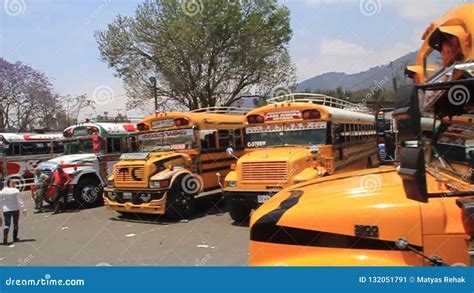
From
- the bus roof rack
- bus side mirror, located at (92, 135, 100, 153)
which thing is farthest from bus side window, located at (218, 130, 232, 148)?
bus side mirror, located at (92, 135, 100, 153)

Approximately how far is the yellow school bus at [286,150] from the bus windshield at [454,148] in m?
4.66

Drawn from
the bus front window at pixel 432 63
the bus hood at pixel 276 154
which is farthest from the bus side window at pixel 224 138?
the bus front window at pixel 432 63

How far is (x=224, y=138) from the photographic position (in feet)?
38.7

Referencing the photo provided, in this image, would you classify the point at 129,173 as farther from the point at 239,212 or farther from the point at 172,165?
the point at 239,212

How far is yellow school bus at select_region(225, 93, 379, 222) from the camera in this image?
26.7 feet

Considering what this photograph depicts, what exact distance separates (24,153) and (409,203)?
20138 millimetres

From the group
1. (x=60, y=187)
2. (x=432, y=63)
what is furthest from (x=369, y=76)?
(x=432, y=63)

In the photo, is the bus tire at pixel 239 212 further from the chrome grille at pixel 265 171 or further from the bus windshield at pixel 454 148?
the bus windshield at pixel 454 148

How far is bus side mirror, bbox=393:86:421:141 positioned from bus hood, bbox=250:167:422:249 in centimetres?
54

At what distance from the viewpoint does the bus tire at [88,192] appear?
12.6 m

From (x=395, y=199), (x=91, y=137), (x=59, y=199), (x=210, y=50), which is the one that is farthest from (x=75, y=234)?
(x=210, y=50)

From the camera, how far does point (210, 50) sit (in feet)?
73.8

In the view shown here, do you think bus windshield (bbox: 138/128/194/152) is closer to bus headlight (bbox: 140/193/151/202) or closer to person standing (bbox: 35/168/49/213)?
bus headlight (bbox: 140/193/151/202)

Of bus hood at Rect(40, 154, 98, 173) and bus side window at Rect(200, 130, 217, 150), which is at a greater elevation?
bus side window at Rect(200, 130, 217, 150)
